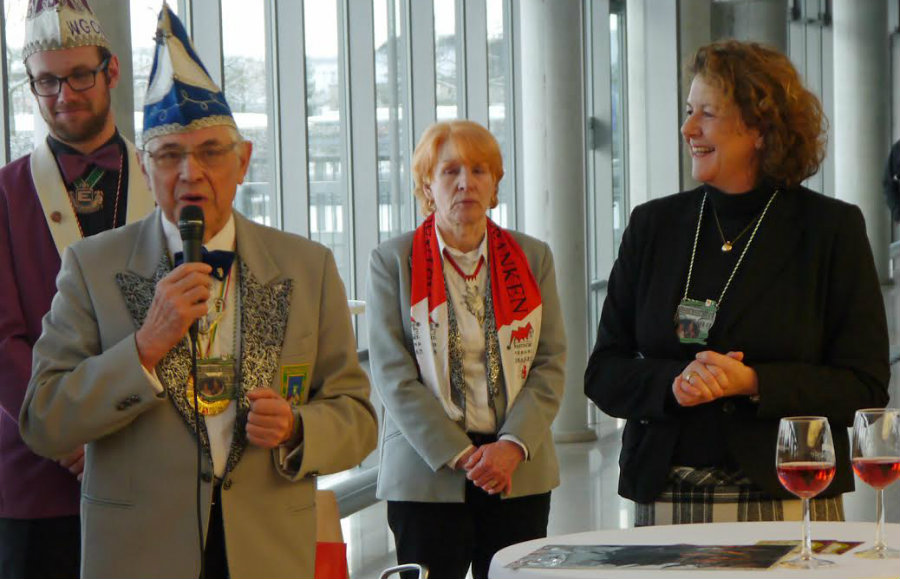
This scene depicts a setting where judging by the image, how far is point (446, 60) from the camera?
8.95m

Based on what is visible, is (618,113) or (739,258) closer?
(739,258)

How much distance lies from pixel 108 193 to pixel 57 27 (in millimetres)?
397

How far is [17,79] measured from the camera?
486 cm

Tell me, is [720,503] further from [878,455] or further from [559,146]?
[559,146]

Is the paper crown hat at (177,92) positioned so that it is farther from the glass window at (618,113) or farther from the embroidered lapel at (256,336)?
the glass window at (618,113)

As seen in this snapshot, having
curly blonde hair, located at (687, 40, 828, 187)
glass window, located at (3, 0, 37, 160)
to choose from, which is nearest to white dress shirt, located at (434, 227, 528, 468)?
curly blonde hair, located at (687, 40, 828, 187)

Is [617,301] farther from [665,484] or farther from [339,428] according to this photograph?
[339,428]

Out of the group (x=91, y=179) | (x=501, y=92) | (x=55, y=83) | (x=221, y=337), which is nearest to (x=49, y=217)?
(x=91, y=179)

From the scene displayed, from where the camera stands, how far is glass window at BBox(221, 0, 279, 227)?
6.44 metres

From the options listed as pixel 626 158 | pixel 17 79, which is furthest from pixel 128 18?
pixel 626 158

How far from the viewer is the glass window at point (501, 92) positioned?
9.62m

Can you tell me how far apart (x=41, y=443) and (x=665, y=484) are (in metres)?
1.36

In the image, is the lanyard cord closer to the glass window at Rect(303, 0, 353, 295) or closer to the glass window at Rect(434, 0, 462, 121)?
the glass window at Rect(303, 0, 353, 295)

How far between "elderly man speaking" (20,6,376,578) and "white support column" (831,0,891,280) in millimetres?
16606
